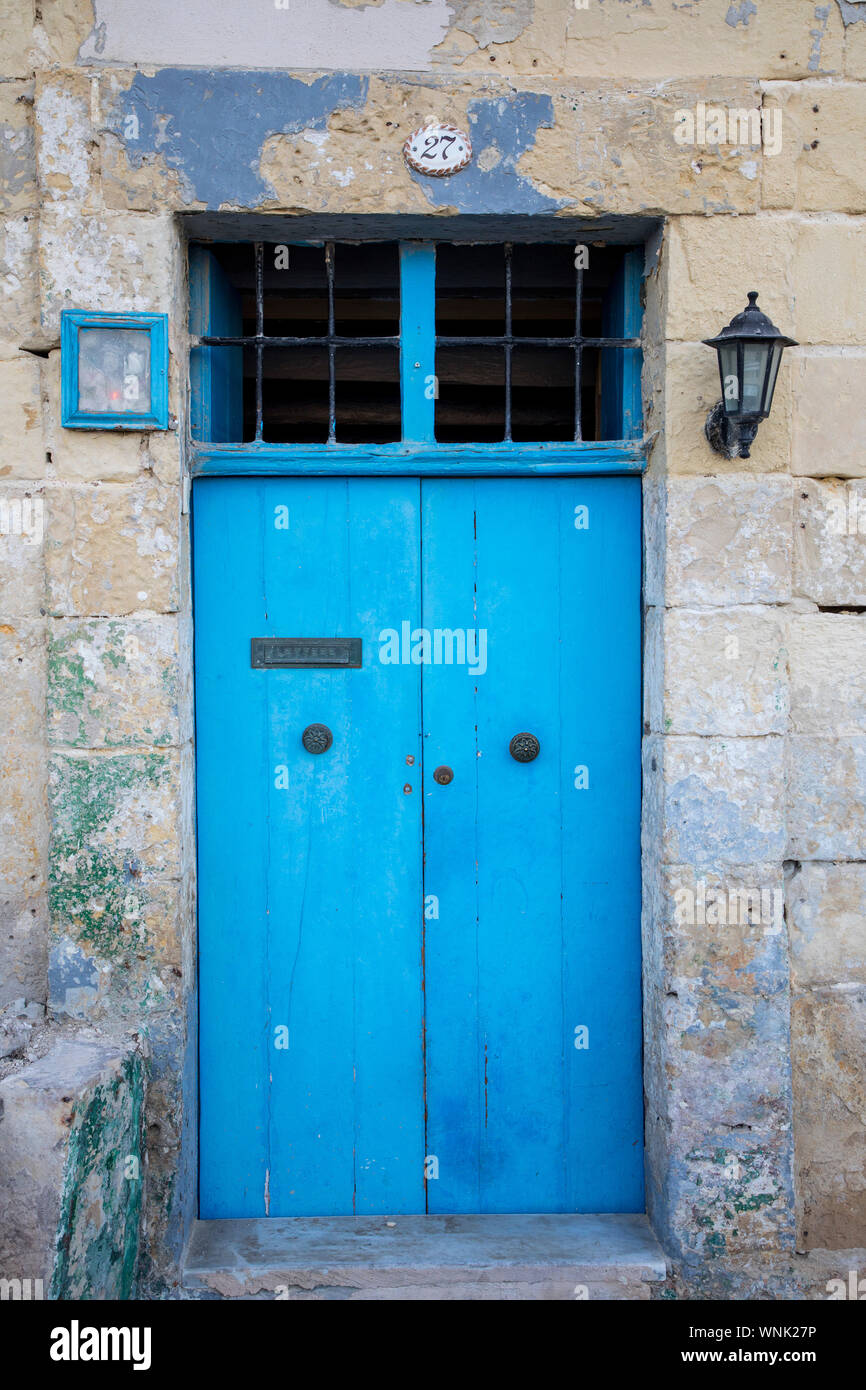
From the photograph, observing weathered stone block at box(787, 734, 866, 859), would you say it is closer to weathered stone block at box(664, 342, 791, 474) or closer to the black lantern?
weathered stone block at box(664, 342, 791, 474)

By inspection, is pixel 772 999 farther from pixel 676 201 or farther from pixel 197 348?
pixel 197 348

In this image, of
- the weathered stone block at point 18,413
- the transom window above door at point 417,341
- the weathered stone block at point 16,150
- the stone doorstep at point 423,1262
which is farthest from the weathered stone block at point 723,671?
the weathered stone block at point 16,150

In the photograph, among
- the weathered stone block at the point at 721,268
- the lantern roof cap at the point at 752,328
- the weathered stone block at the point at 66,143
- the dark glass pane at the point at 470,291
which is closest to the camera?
the lantern roof cap at the point at 752,328

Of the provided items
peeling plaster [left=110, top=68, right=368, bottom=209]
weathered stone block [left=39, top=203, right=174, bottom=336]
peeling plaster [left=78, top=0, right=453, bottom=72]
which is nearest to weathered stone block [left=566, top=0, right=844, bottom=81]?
peeling plaster [left=78, top=0, right=453, bottom=72]

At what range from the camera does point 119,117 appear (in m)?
2.77

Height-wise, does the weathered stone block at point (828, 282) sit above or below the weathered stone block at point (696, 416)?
above

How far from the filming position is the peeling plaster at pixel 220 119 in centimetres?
278

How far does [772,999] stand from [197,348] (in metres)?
2.64

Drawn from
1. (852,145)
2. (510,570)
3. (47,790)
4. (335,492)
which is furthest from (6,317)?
(852,145)

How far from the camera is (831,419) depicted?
114 inches

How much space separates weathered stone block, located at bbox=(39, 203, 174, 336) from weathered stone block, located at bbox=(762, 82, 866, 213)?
178 cm

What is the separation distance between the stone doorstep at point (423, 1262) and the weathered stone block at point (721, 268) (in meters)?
2.72

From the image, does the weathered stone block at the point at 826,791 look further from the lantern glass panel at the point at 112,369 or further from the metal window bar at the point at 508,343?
the lantern glass panel at the point at 112,369

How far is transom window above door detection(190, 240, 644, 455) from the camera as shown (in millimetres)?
3033
